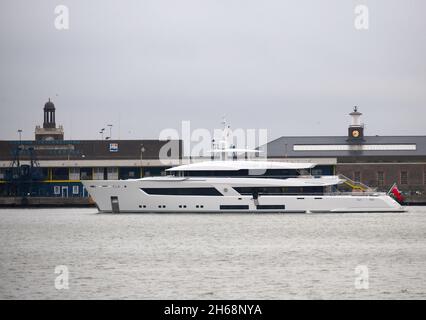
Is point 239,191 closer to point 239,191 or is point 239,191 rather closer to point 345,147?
point 239,191

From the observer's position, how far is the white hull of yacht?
71.2 metres

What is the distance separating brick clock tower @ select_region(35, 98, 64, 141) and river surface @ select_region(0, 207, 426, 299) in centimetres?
7019

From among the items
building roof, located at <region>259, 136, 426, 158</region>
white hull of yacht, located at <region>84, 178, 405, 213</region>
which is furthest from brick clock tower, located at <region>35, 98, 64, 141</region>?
white hull of yacht, located at <region>84, 178, 405, 213</region>

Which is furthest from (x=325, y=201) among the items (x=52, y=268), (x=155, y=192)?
(x=52, y=268)

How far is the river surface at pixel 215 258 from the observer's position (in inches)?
1412

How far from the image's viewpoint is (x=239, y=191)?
7188 centimetres

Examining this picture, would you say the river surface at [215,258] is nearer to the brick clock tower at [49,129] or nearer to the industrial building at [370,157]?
the industrial building at [370,157]

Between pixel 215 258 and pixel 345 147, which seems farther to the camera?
pixel 345 147

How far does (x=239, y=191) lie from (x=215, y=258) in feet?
87.7

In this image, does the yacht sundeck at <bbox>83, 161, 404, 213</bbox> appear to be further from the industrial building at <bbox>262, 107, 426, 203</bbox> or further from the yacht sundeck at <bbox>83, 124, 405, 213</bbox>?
the industrial building at <bbox>262, 107, 426, 203</bbox>

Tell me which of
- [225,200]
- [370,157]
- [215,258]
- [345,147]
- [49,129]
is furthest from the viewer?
[49,129]

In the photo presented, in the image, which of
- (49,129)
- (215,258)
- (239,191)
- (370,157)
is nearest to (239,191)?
(239,191)
